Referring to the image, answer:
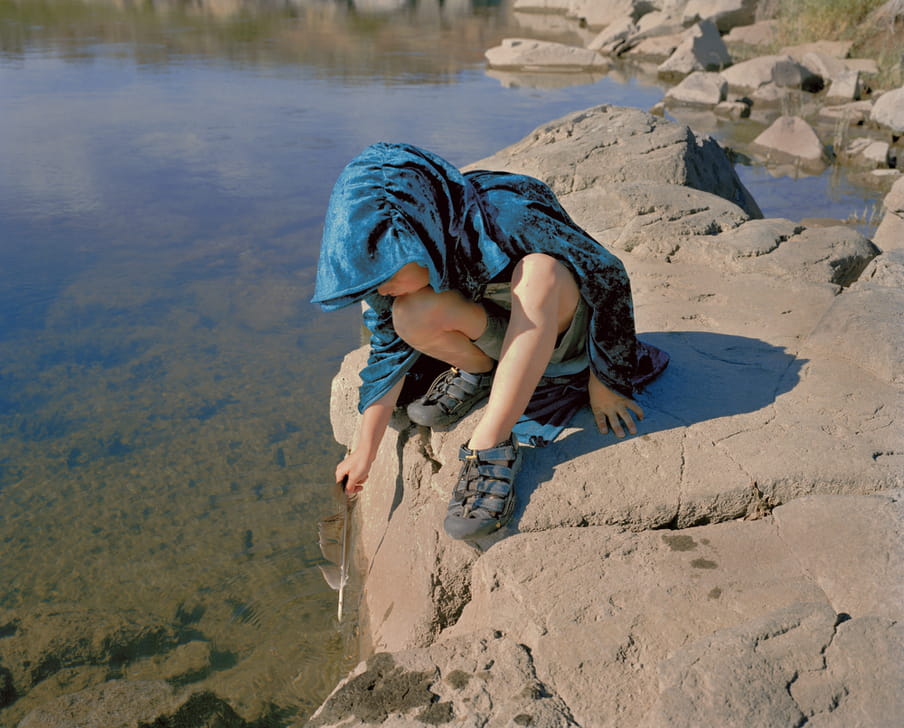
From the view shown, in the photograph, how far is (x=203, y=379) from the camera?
3840 millimetres

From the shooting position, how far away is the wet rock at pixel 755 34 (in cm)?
1266

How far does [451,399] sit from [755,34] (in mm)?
12478

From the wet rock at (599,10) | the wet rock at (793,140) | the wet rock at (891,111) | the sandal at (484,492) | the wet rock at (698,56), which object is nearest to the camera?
the sandal at (484,492)

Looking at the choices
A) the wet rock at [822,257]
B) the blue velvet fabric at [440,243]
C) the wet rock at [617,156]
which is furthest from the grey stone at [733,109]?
the blue velvet fabric at [440,243]

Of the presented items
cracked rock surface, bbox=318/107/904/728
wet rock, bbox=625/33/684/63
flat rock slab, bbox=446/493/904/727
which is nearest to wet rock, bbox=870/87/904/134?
wet rock, bbox=625/33/684/63

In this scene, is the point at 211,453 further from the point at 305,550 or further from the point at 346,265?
the point at 346,265

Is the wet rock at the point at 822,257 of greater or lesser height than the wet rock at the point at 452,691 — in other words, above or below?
above

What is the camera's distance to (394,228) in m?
1.87

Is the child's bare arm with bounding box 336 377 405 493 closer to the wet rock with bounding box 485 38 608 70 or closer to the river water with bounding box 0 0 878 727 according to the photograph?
the river water with bounding box 0 0 878 727

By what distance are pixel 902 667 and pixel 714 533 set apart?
50cm

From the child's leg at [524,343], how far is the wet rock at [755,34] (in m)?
11.9

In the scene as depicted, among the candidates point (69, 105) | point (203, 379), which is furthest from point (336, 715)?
point (69, 105)

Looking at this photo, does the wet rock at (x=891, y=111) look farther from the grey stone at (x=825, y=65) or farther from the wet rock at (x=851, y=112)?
the grey stone at (x=825, y=65)

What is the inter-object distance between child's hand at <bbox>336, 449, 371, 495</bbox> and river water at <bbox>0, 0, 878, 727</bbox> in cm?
50
